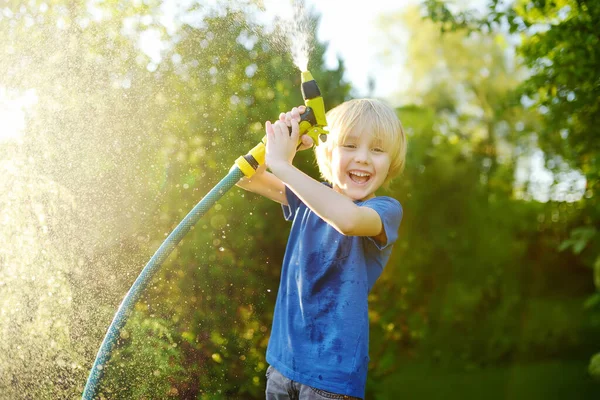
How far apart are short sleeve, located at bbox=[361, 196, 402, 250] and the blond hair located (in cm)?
20

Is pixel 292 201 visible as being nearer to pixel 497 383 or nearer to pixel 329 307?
pixel 329 307

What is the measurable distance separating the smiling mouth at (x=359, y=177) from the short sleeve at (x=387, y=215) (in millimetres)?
100

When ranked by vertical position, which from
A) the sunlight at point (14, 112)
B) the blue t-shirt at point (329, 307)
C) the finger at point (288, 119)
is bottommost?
the blue t-shirt at point (329, 307)

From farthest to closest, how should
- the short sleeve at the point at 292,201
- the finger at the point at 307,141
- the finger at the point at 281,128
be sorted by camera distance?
the short sleeve at the point at 292,201, the finger at the point at 307,141, the finger at the point at 281,128

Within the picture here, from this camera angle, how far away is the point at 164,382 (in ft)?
7.89

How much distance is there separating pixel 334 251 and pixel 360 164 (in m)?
0.30

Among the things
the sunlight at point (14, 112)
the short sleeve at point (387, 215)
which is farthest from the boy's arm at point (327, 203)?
the sunlight at point (14, 112)

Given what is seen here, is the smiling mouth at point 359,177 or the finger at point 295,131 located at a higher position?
the finger at point 295,131

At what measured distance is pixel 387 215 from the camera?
187cm

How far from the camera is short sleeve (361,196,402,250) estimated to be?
1.86m

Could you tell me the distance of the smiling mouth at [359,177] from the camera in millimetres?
2004

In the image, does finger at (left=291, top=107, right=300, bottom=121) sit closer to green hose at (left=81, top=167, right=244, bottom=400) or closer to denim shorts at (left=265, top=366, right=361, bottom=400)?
green hose at (left=81, top=167, right=244, bottom=400)

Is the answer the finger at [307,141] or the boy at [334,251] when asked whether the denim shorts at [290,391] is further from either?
the finger at [307,141]

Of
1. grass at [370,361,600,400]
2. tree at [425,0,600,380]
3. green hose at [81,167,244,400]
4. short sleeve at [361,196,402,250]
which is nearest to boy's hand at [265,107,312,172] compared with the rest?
green hose at [81,167,244,400]
